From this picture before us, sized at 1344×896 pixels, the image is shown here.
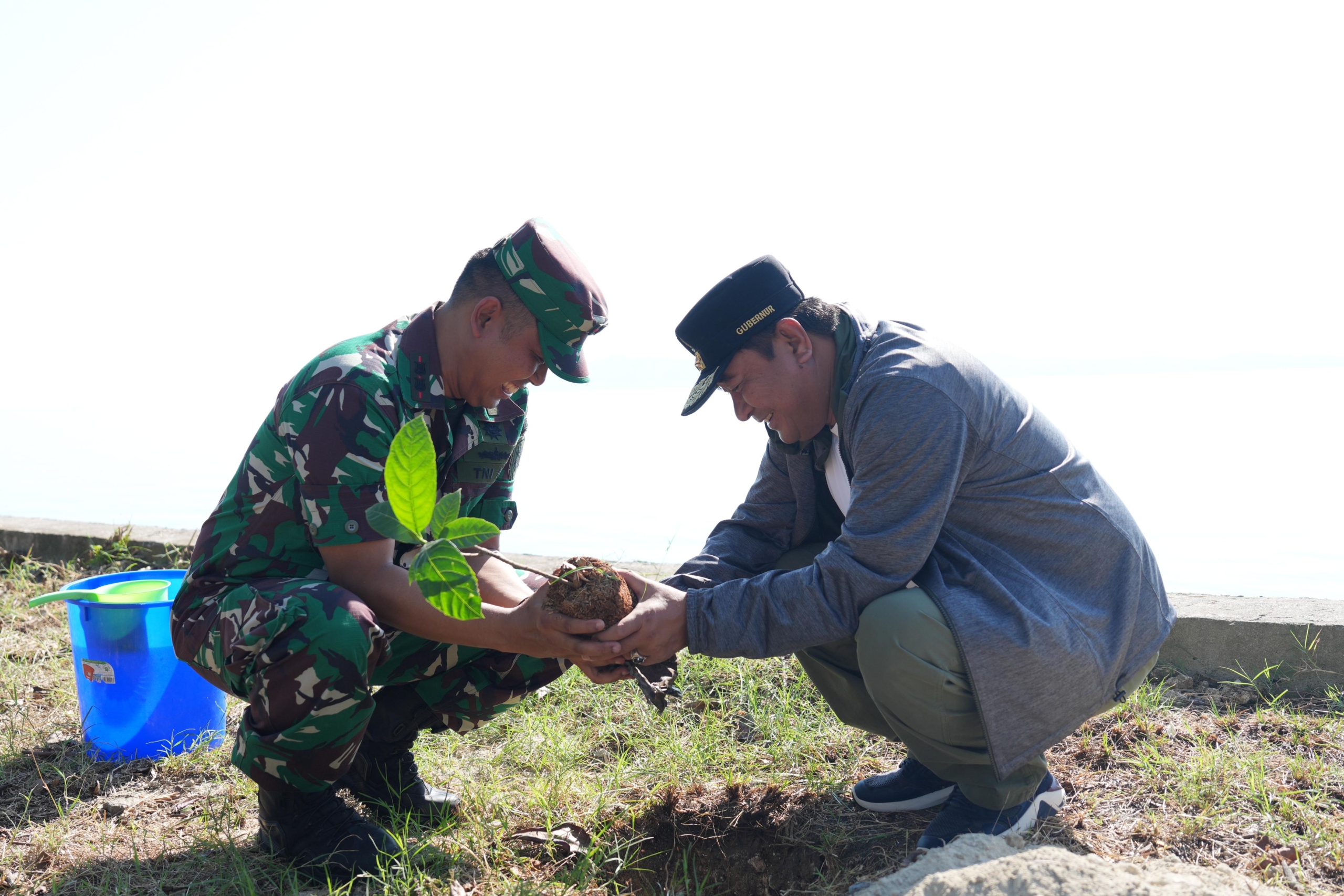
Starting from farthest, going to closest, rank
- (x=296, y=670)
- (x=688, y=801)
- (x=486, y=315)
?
(x=688, y=801), (x=486, y=315), (x=296, y=670)

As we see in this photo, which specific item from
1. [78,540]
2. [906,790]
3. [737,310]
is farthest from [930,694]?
[78,540]

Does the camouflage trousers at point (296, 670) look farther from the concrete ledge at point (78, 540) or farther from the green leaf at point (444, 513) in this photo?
the concrete ledge at point (78, 540)

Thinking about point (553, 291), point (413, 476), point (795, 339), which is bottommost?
point (413, 476)

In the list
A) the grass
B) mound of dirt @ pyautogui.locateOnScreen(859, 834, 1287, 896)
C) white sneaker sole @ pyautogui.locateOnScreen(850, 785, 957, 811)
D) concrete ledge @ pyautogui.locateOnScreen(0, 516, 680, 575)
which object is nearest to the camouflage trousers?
the grass

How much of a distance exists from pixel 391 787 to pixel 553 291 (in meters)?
1.30

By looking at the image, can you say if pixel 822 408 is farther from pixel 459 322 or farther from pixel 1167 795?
pixel 1167 795

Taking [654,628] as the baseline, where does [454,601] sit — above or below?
above

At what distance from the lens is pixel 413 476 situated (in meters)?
1.52

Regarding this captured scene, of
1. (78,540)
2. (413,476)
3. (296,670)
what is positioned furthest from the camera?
(78,540)

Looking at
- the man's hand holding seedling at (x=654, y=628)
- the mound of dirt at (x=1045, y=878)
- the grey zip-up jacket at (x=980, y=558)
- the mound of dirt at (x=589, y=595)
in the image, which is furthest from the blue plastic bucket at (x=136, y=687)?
the mound of dirt at (x=1045, y=878)

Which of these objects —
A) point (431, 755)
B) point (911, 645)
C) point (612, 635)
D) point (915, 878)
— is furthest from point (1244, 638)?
point (431, 755)

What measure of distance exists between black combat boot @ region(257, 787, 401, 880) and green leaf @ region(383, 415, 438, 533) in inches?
33.6

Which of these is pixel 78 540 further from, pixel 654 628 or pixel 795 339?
pixel 795 339

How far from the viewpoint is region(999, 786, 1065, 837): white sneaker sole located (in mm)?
2016
